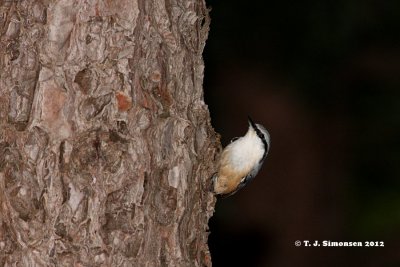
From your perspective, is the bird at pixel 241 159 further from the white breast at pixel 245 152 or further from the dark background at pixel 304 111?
the dark background at pixel 304 111

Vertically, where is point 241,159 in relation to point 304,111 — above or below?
below

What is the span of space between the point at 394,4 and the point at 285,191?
1959mm

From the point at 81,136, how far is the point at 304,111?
4.80 meters

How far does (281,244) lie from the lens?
7.18 meters

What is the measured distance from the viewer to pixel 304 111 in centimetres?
719

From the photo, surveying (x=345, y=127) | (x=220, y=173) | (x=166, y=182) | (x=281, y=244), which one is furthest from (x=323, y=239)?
(x=166, y=182)

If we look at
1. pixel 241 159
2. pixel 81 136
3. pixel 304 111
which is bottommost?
pixel 81 136

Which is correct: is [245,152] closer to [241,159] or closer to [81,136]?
[241,159]

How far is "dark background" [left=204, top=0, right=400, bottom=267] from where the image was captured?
20.9ft

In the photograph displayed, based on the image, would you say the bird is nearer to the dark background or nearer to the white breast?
the white breast

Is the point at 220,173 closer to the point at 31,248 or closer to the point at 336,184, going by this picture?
the point at 31,248

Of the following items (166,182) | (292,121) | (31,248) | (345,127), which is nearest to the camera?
(31,248)

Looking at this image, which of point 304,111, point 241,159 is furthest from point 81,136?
point 304,111

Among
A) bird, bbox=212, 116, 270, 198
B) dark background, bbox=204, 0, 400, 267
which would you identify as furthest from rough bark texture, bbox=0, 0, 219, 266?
dark background, bbox=204, 0, 400, 267
